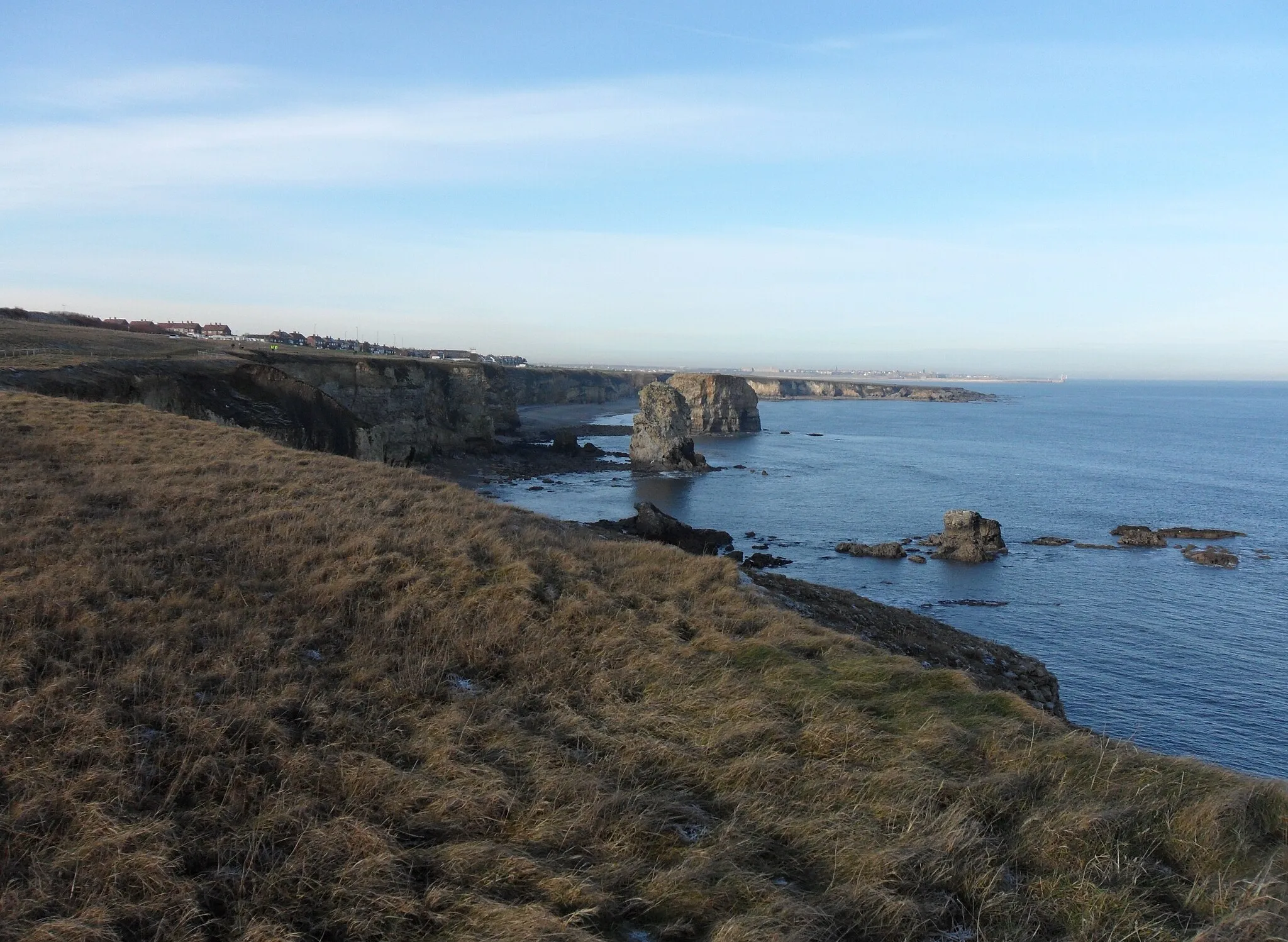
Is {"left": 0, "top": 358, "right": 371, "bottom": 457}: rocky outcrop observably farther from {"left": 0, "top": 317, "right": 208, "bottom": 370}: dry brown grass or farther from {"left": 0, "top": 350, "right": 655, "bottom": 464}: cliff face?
{"left": 0, "top": 317, "right": 208, "bottom": 370}: dry brown grass

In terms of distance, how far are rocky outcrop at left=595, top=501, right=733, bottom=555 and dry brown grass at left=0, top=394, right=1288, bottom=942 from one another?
26.3 metres

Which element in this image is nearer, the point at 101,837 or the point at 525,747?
the point at 101,837

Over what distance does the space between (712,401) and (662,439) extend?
39.3m

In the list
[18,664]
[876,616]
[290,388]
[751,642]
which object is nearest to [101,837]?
[18,664]

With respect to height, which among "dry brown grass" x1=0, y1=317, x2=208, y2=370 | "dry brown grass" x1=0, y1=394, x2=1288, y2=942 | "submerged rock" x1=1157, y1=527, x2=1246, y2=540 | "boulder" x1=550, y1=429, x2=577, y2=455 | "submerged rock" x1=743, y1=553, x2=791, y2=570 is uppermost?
"dry brown grass" x1=0, y1=317, x2=208, y2=370

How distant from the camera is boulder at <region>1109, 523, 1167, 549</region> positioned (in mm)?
40781

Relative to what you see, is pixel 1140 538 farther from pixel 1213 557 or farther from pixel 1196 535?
pixel 1196 535

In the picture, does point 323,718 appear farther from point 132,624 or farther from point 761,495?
point 761,495

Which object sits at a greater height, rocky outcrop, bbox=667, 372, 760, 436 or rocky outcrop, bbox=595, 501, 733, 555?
rocky outcrop, bbox=667, 372, 760, 436

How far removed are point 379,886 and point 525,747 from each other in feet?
5.79

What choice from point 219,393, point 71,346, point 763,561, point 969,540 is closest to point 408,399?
point 71,346

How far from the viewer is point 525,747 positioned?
5902 millimetres

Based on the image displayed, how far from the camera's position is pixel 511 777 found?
17.9 ft

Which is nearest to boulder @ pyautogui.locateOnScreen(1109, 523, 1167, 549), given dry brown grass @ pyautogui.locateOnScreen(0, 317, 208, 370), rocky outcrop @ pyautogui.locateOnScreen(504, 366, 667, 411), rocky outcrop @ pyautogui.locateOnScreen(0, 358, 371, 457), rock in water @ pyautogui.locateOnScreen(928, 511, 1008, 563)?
rock in water @ pyautogui.locateOnScreen(928, 511, 1008, 563)
